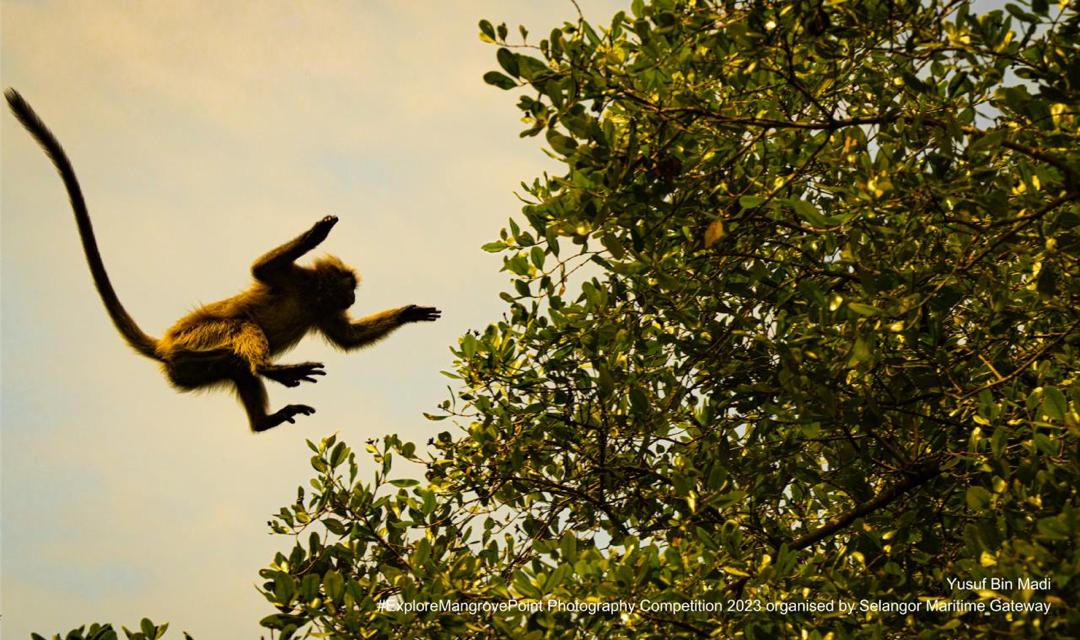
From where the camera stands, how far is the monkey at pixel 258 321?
268 inches

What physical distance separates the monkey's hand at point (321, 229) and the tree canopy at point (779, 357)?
1654mm

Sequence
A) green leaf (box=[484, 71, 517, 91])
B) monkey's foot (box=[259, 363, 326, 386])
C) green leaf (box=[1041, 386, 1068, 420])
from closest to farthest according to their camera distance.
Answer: green leaf (box=[1041, 386, 1068, 420]) < green leaf (box=[484, 71, 517, 91]) < monkey's foot (box=[259, 363, 326, 386])

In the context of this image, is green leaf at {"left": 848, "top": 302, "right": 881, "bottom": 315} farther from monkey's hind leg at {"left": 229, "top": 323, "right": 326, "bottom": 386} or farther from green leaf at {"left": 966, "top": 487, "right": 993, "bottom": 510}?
monkey's hind leg at {"left": 229, "top": 323, "right": 326, "bottom": 386}

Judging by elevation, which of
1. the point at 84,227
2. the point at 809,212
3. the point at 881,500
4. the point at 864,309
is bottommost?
the point at 881,500

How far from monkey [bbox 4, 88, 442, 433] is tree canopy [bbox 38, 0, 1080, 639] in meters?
1.93

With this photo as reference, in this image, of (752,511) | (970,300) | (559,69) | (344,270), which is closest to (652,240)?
(559,69)

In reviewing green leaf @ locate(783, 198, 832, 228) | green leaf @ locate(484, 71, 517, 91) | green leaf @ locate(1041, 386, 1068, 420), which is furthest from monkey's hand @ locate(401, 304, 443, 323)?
green leaf @ locate(1041, 386, 1068, 420)

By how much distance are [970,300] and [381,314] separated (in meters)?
5.07

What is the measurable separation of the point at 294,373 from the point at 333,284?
196cm

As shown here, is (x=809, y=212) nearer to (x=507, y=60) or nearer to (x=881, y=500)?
(x=507, y=60)

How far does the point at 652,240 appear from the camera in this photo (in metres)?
4.46

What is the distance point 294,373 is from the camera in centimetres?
646

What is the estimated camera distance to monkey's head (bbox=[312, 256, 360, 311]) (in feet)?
27.0

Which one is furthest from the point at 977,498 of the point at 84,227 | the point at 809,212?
the point at 84,227
